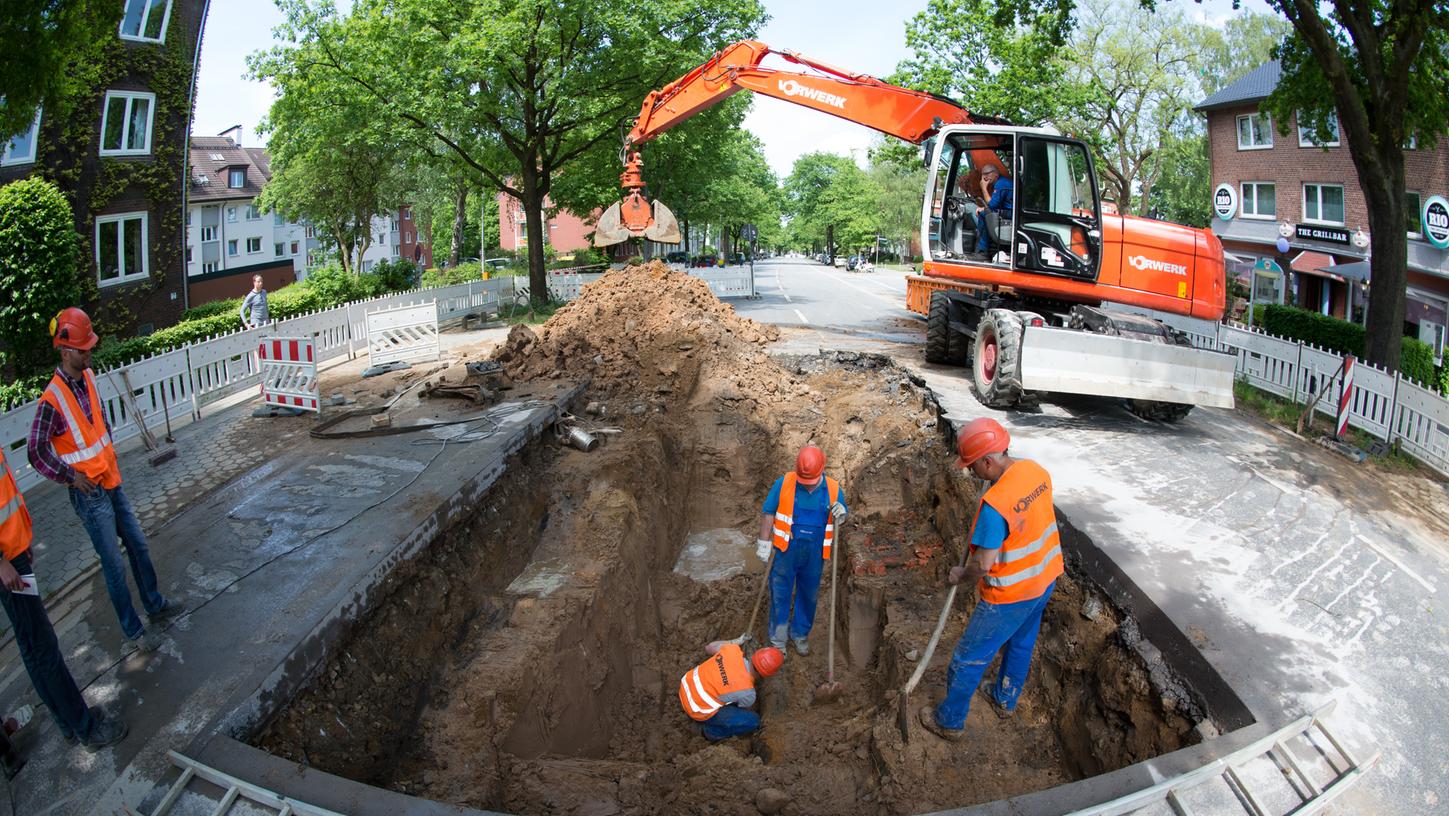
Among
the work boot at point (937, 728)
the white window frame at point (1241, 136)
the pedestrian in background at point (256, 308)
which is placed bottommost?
the work boot at point (937, 728)

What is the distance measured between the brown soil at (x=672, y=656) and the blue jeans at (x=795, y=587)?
0.30 m

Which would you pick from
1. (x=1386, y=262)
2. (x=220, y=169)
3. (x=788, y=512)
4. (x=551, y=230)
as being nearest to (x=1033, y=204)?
(x=1386, y=262)

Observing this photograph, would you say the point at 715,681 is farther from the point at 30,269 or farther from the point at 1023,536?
the point at 30,269

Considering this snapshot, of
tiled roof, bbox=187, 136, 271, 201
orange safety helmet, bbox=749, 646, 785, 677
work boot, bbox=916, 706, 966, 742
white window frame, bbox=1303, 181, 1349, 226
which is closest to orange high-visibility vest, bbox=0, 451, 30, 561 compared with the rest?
orange safety helmet, bbox=749, 646, 785, 677

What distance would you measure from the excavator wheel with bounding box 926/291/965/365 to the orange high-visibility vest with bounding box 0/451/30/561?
11527 mm

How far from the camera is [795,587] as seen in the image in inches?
279

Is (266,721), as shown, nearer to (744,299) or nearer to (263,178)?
(744,299)

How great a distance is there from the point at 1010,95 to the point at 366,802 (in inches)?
875

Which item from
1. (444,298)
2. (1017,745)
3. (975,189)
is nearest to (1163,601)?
(1017,745)

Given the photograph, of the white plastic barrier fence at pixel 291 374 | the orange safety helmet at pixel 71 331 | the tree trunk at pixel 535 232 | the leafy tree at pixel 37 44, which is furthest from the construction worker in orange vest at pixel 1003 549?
the tree trunk at pixel 535 232

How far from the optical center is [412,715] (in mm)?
5355

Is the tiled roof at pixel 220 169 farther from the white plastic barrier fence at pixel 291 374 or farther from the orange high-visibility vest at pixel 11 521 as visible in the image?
the orange high-visibility vest at pixel 11 521

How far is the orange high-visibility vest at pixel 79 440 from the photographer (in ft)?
15.3

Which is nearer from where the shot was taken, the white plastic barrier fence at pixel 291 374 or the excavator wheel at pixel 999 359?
the excavator wheel at pixel 999 359
